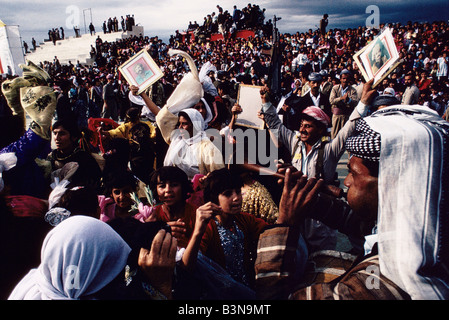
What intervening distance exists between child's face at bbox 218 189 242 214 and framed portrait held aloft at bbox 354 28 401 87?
1.80 m

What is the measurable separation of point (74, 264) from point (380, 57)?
319 centimetres

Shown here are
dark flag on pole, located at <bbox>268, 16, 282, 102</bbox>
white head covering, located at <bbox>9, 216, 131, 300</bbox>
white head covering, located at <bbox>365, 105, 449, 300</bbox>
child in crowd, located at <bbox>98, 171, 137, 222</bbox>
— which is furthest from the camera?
dark flag on pole, located at <bbox>268, 16, 282, 102</bbox>

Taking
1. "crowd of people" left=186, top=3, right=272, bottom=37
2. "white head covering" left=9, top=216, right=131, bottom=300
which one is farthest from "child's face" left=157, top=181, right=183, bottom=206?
"crowd of people" left=186, top=3, right=272, bottom=37

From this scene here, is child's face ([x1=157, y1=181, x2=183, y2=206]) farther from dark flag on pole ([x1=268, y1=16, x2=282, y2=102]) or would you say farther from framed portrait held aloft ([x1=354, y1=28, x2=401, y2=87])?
dark flag on pole ([x1=268, y1=16, x2=282, y2=102])

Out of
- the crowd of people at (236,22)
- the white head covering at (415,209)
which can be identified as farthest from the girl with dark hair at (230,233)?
the crowd of people at (236,22)

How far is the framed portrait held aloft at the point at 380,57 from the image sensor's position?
2.97 meters

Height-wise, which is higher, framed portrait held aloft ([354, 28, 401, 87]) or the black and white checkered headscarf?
framed portrait held aloft ([354, 28, 401, 87])

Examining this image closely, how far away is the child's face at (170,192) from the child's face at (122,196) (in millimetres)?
592

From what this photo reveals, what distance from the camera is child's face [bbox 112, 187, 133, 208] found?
2.77 m

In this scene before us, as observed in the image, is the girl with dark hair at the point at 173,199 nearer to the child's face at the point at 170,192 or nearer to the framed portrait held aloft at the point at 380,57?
the child's face at the point at 170,192

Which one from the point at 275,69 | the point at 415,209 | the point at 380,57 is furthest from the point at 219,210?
the point at 275,69

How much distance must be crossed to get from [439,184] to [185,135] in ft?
8.41
